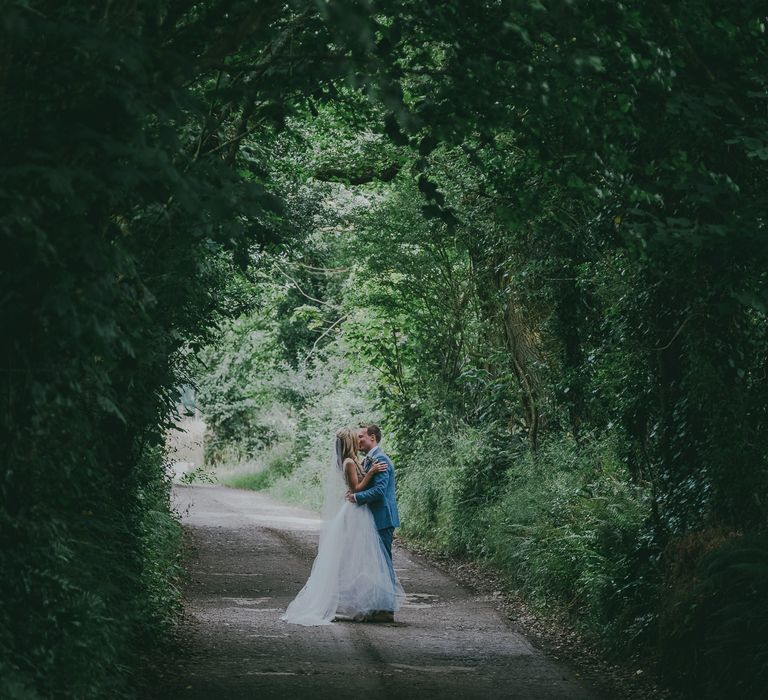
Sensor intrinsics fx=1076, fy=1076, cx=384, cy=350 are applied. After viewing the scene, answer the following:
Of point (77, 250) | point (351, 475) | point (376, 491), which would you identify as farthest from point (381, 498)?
point (77, 250)

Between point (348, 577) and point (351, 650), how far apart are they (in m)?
2.22

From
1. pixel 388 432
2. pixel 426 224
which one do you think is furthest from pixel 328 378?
pixel 426 224

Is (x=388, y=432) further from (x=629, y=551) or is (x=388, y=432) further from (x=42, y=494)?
(x=42, y=494)

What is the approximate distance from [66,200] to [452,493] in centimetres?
1532

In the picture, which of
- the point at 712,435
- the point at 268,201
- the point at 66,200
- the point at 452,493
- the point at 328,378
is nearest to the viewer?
the point at 66,200

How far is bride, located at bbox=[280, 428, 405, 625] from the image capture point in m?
12.7

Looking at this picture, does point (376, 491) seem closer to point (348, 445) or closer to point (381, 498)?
point (381, 498)

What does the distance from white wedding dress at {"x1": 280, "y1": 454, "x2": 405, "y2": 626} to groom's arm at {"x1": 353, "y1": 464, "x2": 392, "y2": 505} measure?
13 centimetres

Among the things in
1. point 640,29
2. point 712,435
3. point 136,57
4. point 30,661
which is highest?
point 640,29

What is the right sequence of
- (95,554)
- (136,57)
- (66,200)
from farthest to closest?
(95,554), (66,200), (136,57)

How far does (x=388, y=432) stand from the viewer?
2639cm

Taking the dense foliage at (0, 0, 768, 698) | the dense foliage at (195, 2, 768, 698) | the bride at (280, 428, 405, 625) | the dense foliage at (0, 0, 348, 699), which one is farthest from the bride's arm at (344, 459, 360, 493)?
the dense foliage at (0, 0, 348, 699)

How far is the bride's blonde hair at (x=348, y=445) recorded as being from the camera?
536 inches

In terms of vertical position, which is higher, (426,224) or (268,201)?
(426,224)
